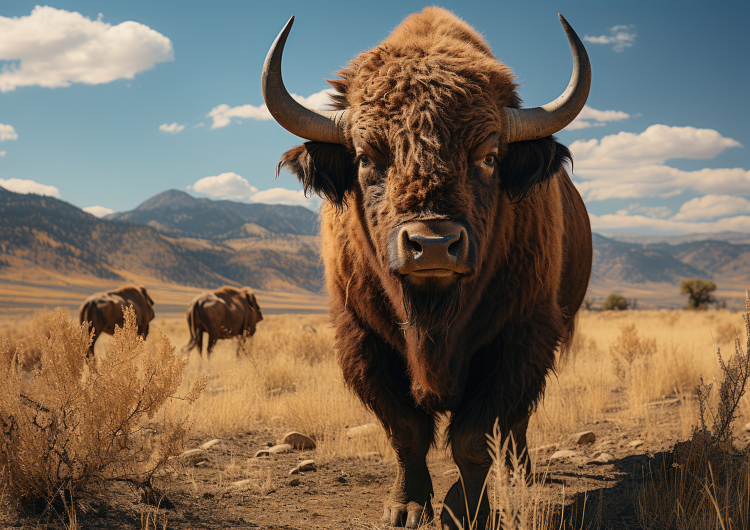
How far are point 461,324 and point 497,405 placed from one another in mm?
552

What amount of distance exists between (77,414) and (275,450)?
7.76 feet

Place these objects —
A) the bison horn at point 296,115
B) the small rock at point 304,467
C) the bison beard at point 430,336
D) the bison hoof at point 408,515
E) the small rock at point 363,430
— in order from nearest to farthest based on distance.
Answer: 1. the bison beard at point 430,336
2. the bison horn at point 296,115
3. the bison hoof at point 408,515
4. the small rock at point 304,467
5. the small rock at point 363,430

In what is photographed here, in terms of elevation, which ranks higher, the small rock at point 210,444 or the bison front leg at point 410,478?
the bison front leg at point 410,478

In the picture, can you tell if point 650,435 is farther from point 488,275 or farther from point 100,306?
point 100,306

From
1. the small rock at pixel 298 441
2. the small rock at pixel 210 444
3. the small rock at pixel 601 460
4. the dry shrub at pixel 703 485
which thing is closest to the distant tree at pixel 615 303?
the small rock at pixel 601 460

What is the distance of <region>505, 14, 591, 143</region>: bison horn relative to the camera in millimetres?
3201

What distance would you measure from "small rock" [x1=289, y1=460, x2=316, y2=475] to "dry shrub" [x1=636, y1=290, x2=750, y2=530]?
2.76 metres

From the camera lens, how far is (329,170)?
3.39 metres

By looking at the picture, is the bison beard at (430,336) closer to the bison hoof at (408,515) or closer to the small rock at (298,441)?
the bison hoof at (408,515)

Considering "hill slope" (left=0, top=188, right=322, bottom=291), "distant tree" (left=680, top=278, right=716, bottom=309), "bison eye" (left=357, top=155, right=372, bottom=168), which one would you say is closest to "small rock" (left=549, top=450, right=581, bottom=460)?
"bison eye" (left=357, top=155, right=372, bottom=168)

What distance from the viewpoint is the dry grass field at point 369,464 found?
128 inches

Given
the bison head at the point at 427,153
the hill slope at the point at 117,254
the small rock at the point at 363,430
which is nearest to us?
the bison head at the point at 427,153

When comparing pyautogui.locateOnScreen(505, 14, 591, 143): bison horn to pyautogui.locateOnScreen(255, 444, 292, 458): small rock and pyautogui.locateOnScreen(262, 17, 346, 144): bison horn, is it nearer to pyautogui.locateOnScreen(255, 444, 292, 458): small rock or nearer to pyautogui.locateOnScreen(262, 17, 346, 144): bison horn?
pyautogui.locateOnScreen(262, 17, 346, 144): bison horn

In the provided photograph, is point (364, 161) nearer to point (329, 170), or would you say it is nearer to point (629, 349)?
point (329, 170)
